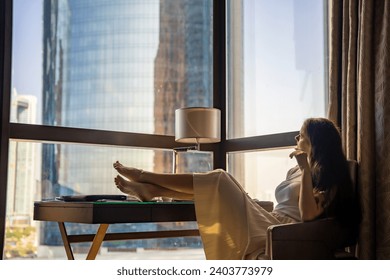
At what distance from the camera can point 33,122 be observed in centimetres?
372

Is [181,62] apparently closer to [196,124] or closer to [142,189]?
[196,124]

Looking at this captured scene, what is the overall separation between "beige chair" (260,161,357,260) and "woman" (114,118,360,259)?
0.30 ft

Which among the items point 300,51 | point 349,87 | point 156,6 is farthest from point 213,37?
point 349,87

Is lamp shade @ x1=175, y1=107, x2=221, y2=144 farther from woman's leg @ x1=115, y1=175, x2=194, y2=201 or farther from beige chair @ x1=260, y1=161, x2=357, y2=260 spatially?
beige chair @ x1=260, y1=161, x2=357, y2=260

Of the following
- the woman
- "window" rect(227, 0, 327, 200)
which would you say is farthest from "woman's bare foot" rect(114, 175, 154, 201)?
"window" rect(227, 0, 327, 200)

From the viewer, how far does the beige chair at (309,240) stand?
7.57 ft

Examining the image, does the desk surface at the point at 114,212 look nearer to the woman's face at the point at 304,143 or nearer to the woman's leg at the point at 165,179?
the woman's leg at the point at 165,179

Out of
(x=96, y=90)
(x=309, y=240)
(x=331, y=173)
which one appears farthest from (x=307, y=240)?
(x=96, y=90)

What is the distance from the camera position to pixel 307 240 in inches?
94.3

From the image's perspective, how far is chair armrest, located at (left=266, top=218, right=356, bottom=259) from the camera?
7.57ft

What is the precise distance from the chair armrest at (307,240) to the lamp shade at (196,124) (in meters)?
1.46

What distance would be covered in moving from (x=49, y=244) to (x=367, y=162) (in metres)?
2.26

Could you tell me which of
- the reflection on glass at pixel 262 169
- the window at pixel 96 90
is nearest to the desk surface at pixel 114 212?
the window at pixel 96 90
